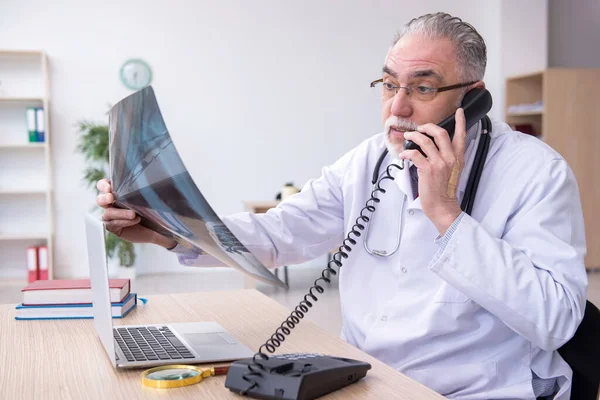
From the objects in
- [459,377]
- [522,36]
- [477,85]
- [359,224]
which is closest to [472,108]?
[477,85]

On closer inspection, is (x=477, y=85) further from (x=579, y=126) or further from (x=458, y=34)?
(x=579, y=126)

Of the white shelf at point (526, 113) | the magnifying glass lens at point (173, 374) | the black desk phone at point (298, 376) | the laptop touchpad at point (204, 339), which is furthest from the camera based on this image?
the white shelf at point (526, 113)

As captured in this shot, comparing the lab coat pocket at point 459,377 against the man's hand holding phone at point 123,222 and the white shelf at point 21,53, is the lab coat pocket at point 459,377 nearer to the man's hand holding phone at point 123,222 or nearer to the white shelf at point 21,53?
the man's hand holding phone at point 123,222

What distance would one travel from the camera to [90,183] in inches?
251

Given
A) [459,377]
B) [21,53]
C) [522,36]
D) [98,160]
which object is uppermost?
[522,36]

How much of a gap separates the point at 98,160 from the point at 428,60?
17.2ft

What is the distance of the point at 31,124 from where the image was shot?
611 centimetres

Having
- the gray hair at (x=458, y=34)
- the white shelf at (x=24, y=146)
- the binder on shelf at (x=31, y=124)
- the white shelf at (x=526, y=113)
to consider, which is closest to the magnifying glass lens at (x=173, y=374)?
the gray hair at (x=458, y=34)

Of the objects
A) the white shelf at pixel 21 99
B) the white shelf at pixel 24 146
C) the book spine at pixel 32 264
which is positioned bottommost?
the book spine at pixel 32 264

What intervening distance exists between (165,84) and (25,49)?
4.01ft

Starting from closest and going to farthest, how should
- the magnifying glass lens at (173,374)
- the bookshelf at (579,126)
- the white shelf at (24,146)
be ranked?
the magnifying glass lens at (173,374), the white shelf at (24,146), the bookshelf at (579,126)

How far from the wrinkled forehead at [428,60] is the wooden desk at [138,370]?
0.62 meters

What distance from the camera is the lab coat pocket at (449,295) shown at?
1518mm

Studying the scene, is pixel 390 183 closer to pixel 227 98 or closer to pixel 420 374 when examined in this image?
pixel 420 374
